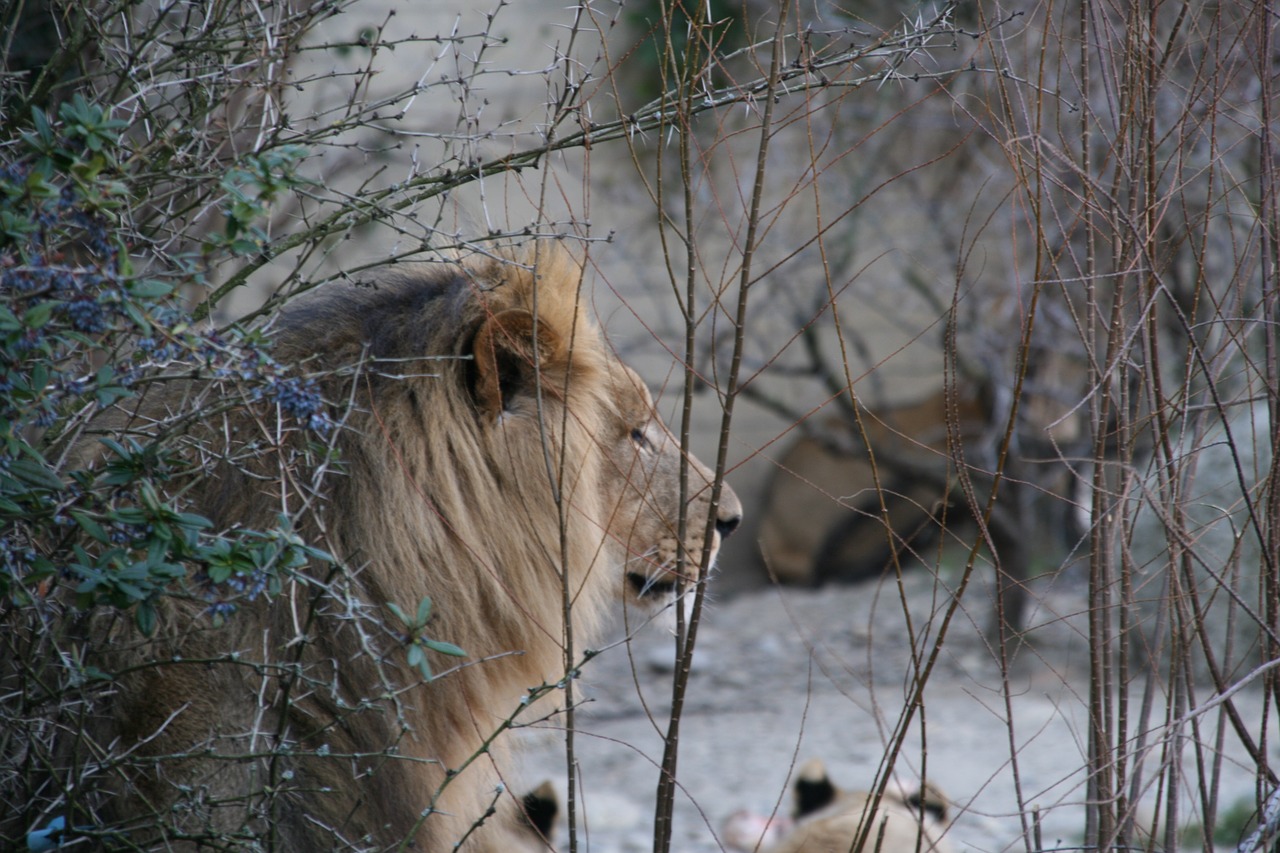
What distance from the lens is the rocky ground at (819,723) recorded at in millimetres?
3949

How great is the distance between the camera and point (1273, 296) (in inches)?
71.4

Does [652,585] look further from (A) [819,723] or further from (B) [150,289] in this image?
(A) [819,723]

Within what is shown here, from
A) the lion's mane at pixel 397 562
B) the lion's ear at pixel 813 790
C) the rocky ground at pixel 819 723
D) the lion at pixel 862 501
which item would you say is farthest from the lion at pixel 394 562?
the lion at pixel 862 501

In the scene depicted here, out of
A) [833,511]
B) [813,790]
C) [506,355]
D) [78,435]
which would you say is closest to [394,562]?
[506,355]

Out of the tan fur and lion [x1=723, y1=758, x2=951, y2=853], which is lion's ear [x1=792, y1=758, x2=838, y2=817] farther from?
the tan fur

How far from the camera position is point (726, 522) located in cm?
260

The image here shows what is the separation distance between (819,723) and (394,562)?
3.31 meters

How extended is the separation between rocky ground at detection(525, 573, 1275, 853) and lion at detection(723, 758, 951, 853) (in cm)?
13

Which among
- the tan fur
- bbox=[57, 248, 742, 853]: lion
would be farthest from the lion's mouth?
the tan fur

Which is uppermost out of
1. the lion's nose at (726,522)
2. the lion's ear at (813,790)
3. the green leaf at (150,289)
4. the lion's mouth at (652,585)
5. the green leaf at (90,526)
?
the green leaf at (150,289)

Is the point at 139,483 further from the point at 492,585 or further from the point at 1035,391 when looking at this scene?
the point at 1035,391

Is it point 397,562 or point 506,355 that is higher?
point 506,355

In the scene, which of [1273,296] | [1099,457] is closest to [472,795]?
[1099,457]

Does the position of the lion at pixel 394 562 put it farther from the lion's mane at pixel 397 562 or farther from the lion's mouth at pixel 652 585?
the lion's mouth at pixel 652 585
